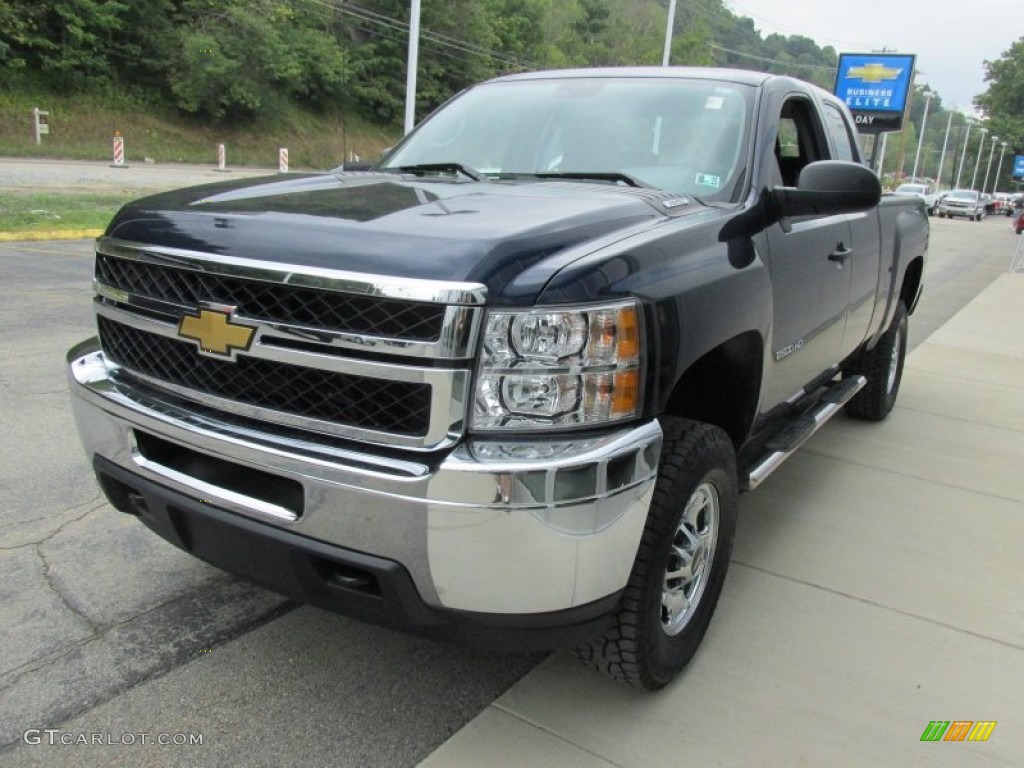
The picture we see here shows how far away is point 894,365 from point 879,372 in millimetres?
319

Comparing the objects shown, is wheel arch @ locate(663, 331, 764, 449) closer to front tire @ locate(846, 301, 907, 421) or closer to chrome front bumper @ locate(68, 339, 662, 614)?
chrome front bumper @ locate(68, 339, 662, 614)

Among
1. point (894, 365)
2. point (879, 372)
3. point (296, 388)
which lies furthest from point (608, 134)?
point (894, 365)

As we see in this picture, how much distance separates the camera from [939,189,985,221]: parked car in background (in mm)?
45031

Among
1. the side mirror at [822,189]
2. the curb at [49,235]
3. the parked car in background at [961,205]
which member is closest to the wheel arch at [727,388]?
the side mirror at [822,189]

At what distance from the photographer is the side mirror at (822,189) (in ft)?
9.78

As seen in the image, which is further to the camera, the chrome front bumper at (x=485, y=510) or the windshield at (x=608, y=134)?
the windshield at (x=608, y=134)

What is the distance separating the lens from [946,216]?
4700cm

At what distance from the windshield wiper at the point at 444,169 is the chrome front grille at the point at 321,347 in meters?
1.23

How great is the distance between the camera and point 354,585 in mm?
2074

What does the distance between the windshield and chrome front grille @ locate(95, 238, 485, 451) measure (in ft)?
4.52

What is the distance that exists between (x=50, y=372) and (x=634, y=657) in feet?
15.1

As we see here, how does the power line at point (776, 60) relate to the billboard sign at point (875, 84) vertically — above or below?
above

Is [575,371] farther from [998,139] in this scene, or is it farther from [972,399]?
[998,139]

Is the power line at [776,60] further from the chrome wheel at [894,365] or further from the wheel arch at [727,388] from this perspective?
the wheel arch at [727,388]
